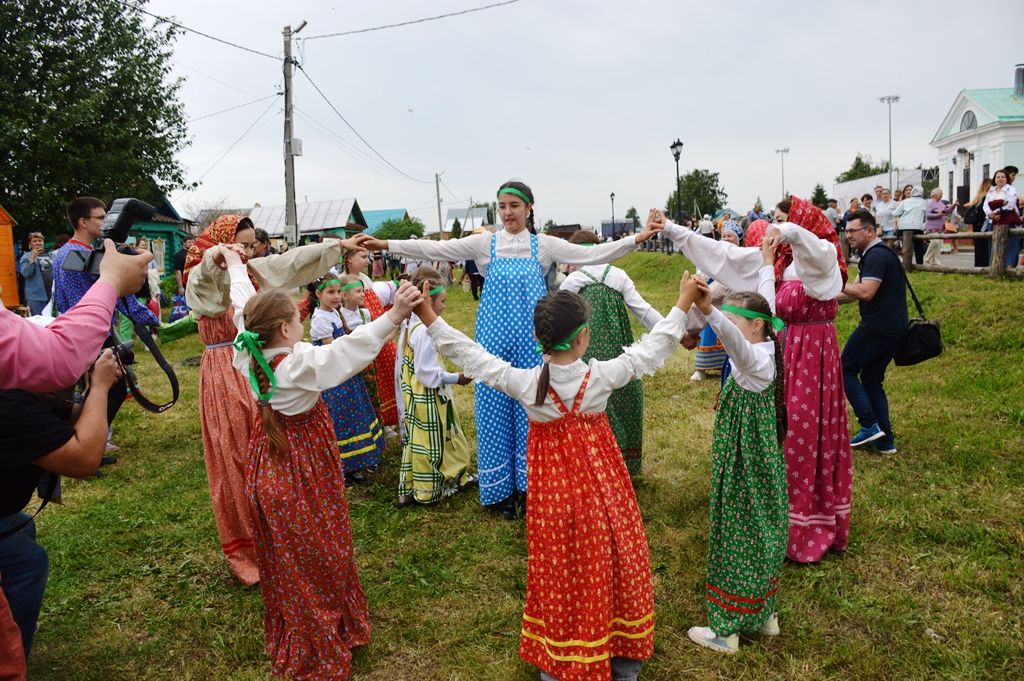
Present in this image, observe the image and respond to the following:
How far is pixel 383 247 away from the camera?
4.15 meters

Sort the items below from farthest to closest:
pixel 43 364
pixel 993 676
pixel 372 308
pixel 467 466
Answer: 1. pixel 372 308
2. pixel 467 466
3. pixel 993 676
4. pixel 43 364

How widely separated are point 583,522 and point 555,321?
0.84 m

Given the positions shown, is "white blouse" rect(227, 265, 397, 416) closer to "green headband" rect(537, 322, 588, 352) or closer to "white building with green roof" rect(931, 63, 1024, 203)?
"green headband" rect(537, 322, 588, 352)

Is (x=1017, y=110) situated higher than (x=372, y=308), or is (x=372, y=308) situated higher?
(x=1017, y=110)

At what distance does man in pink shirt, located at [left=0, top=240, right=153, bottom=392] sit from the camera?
1.86 metres

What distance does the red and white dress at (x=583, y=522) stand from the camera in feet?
8.75

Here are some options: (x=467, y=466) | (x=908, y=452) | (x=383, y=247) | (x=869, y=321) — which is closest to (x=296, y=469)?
(x=383, y=247)

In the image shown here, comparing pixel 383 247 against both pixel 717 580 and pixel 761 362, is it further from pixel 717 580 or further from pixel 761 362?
pixel 717 580

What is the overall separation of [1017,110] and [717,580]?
40.4 metres

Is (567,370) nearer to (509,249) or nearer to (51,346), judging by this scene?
(51,346)

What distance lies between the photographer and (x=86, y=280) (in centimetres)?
525

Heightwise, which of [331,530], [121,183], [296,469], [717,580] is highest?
[121,183]

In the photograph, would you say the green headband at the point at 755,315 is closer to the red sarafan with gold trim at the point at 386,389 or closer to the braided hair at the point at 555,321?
the braided hair at the point at 555,321

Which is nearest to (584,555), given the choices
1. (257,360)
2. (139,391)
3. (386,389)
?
(257,360)
